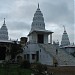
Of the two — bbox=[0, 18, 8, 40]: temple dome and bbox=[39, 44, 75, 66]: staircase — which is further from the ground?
bbox=[0, 18, 8, 40]: temple dome

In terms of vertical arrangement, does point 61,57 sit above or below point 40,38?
below

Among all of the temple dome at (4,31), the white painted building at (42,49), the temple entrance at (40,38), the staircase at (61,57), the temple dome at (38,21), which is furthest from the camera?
the temple dome at (4,31)

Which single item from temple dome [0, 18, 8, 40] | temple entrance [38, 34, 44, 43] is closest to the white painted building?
temple entrance [38, 34, 44, 43]

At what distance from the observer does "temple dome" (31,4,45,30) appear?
45778 mm

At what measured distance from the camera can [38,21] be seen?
46.8 metres

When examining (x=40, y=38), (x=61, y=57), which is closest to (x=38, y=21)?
(x=40, y=38)

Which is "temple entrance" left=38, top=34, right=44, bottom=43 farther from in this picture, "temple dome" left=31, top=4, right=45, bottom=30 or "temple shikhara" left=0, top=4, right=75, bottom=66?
"temple dome" left=31, top=4, right=45, bottom=30

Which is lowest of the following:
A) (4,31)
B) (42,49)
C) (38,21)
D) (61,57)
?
(61,57)

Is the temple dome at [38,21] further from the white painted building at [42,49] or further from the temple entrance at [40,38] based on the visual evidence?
the temple entrance at [40,38]

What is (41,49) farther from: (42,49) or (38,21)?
(38,21)

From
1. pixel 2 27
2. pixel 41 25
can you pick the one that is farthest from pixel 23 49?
pixel 2 27

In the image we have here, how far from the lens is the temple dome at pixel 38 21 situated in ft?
150

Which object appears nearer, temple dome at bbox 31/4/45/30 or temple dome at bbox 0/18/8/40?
temple dome at bbox 31/4/45/30

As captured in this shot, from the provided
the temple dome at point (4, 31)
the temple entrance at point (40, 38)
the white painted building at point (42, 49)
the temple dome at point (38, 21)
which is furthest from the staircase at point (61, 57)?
the temple dome at point (4, 31)
